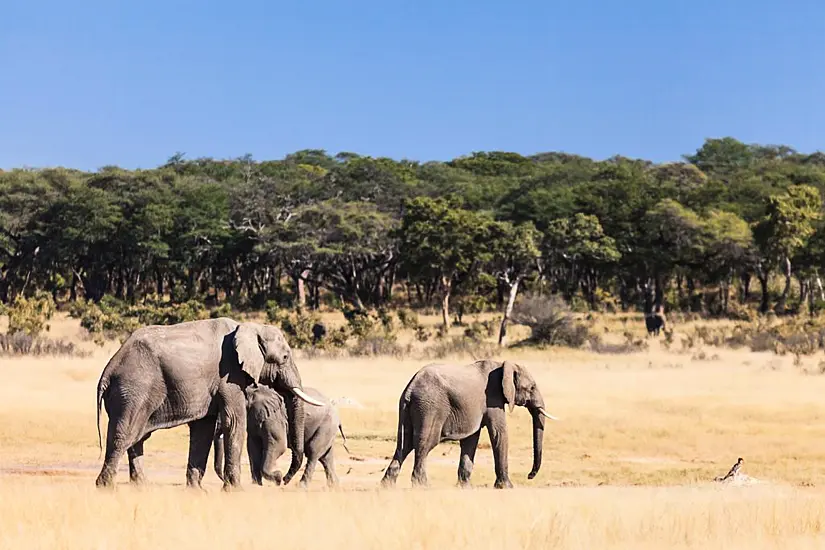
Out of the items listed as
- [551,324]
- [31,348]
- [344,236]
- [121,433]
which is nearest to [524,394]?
[121,433]

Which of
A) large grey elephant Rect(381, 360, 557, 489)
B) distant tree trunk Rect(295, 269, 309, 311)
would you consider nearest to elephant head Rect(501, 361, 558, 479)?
large grey elephant Rect(381, 360, 557, 489)

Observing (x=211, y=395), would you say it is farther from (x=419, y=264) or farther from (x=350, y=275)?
(x=350, y=275)

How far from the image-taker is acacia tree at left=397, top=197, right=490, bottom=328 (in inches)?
1928

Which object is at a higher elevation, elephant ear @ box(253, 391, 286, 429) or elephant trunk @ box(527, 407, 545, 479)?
elephant ear @ box(253, 391, 286, 429)

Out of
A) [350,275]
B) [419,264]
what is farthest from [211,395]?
[350,275]

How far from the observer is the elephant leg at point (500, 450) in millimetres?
13727

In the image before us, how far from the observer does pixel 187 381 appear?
10.8m

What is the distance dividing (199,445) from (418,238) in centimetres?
3874

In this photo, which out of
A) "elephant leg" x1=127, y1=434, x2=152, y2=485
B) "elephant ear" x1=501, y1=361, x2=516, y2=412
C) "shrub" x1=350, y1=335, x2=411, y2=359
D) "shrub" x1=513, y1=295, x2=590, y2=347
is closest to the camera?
"elephant leg" x1=127, y1=434, x2=152, y2=485

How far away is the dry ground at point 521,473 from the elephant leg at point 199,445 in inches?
23.2

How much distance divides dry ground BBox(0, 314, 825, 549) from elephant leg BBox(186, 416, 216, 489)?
23.2 inches

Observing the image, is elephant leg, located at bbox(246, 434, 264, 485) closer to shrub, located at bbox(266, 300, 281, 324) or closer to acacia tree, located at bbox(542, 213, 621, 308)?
shrub, located at bbox(266, 300, 281, 324)

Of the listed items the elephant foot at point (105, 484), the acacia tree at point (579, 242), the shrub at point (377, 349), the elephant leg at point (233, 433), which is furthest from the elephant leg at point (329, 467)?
the acacia tree at point (579, 242)

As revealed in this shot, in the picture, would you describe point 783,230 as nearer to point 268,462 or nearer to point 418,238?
point 418,238
